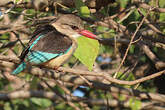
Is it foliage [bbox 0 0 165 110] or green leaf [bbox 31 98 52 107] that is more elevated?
foliage [bbox 0 0 165 110]

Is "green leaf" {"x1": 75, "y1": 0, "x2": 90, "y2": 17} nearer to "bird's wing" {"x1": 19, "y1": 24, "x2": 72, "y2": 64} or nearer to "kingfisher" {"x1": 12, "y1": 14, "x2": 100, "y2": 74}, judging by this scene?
"kingfisher" {"x1": 12, "y1": 14, "x2": 100, "y2": 74}

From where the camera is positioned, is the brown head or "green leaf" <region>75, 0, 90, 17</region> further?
the brown head

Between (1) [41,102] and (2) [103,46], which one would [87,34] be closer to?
(2) [103,46]

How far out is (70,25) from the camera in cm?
360

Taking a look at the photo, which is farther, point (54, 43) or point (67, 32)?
point (67, 32)

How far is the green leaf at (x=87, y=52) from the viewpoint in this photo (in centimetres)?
248

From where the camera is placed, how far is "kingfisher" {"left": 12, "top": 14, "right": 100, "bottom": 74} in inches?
119

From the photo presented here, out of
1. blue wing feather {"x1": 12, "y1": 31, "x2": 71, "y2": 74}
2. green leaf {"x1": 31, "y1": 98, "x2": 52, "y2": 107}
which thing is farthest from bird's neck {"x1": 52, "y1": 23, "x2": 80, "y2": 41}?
green leaf {"x1": 31, "y1": 98, "x2": 52, "y2": 107}

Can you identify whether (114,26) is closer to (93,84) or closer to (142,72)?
(93,84)

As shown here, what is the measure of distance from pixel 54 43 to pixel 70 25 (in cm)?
45

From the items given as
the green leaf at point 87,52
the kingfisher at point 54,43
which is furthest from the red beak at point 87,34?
the green leaf at point 87,52

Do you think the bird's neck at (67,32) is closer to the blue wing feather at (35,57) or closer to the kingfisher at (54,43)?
the kingfisher at (54,43)

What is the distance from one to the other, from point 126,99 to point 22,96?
1.42m

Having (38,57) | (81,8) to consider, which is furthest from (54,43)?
(81,8)
